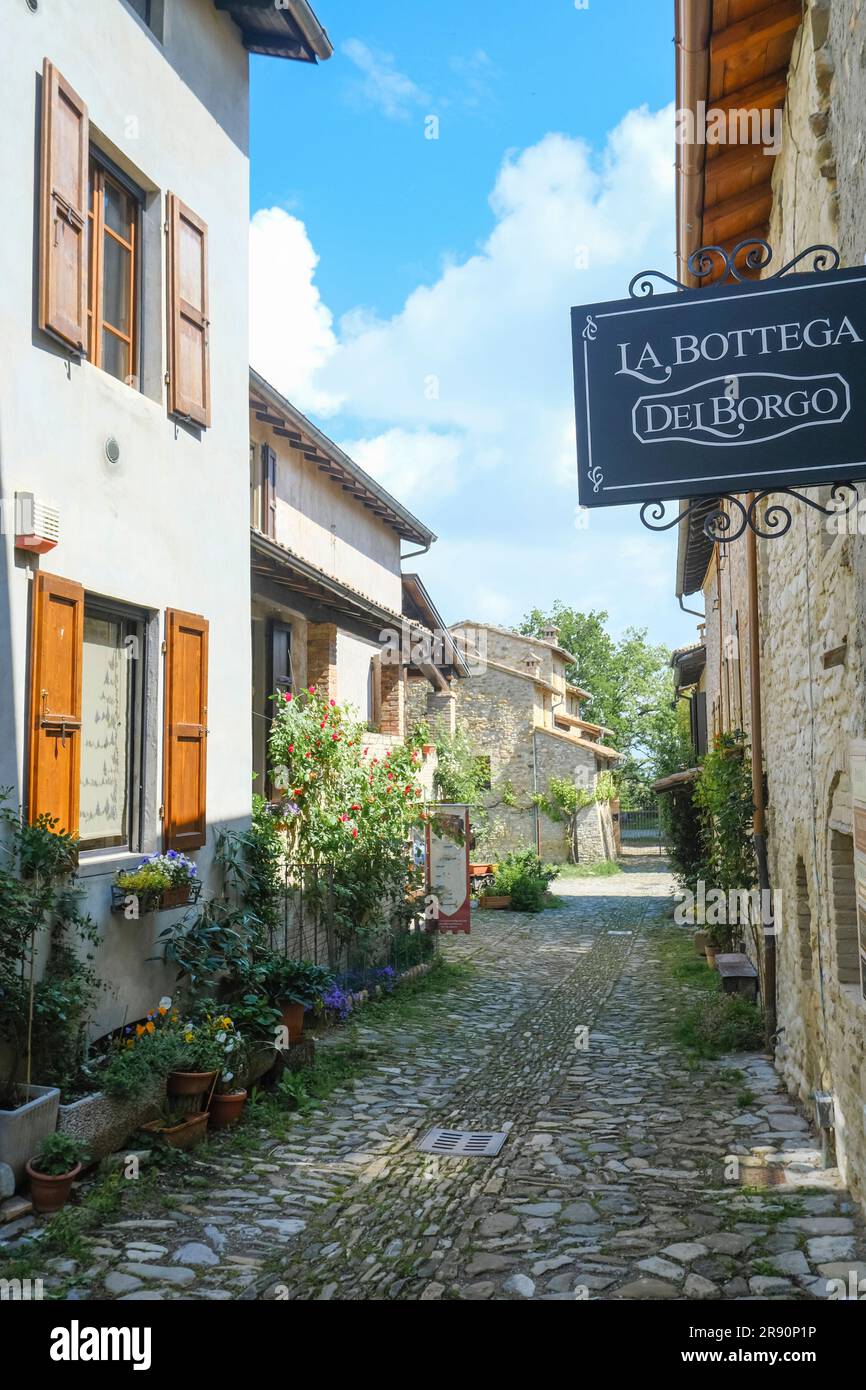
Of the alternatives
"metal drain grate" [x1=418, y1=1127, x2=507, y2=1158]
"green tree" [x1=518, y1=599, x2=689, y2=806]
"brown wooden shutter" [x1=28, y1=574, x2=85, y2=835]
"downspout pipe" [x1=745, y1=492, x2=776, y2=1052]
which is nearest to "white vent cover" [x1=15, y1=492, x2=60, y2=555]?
"brown wooden shutter" [x1=28, y1=574, x2=85, y2=835]

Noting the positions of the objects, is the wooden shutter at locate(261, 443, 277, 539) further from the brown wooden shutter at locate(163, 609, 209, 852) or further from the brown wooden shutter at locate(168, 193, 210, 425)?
the brown wooden shutter at locate(163, 609, 209, 852)

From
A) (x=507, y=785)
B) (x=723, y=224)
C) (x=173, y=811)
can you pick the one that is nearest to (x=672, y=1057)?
(x=173, y=811)

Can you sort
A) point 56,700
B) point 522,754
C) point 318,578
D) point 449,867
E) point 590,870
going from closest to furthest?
point 56,700
point 318,578
point 449,867
point 590,870
point 522,754

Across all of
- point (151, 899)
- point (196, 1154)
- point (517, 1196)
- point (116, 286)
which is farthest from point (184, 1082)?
point (116, 286)

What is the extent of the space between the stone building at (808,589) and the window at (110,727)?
4137 mm

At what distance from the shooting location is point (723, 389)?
3.36 metres

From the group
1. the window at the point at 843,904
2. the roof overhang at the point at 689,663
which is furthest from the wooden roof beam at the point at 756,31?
the roof overhang at the point at 689,663

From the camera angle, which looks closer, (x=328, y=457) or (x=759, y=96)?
(x=759, y=96)

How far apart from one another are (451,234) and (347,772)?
17.5ft

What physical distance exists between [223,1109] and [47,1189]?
1.50m

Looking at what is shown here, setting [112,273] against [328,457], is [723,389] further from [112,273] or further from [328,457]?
[328,457]

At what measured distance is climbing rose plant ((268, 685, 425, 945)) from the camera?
971 centimetres

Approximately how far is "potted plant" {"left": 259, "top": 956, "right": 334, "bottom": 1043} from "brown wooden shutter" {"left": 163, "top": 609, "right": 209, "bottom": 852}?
3.67 ft
